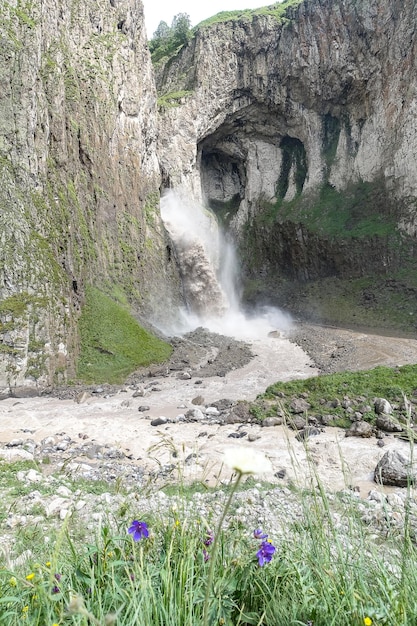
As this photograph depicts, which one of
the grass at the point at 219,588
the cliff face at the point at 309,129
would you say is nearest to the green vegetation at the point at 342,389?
the grass at the point at 219,588

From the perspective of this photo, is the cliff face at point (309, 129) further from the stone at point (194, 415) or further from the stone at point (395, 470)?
the stone at point (395, 470)

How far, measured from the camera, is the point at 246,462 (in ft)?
3.73

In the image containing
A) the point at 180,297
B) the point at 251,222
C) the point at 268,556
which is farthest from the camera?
the point at 251,222

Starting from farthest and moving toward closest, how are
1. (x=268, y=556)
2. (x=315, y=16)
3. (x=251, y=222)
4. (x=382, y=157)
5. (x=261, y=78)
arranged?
(x=251, y=222) → (x=261, y=78) → (x=315, y=16) → (x=382, y=157) → (x=268, y=556)

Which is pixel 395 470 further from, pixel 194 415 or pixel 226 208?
pixel 226 208

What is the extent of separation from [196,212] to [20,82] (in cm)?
2607

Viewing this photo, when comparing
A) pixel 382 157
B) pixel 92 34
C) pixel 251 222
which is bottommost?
pixel 251 222

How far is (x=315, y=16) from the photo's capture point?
46.2m

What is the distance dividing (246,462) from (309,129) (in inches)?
2212

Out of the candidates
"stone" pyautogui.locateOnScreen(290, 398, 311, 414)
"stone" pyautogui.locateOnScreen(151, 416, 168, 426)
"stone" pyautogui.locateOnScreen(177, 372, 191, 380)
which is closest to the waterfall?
"stone" pyautogui.locateOnScreen(177, 372, 191, 380)

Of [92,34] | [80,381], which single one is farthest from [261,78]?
[80,381]

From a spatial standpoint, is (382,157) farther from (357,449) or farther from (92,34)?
(357,449)

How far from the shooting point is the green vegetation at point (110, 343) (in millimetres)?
22344

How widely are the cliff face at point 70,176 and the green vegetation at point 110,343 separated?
0.82 m
